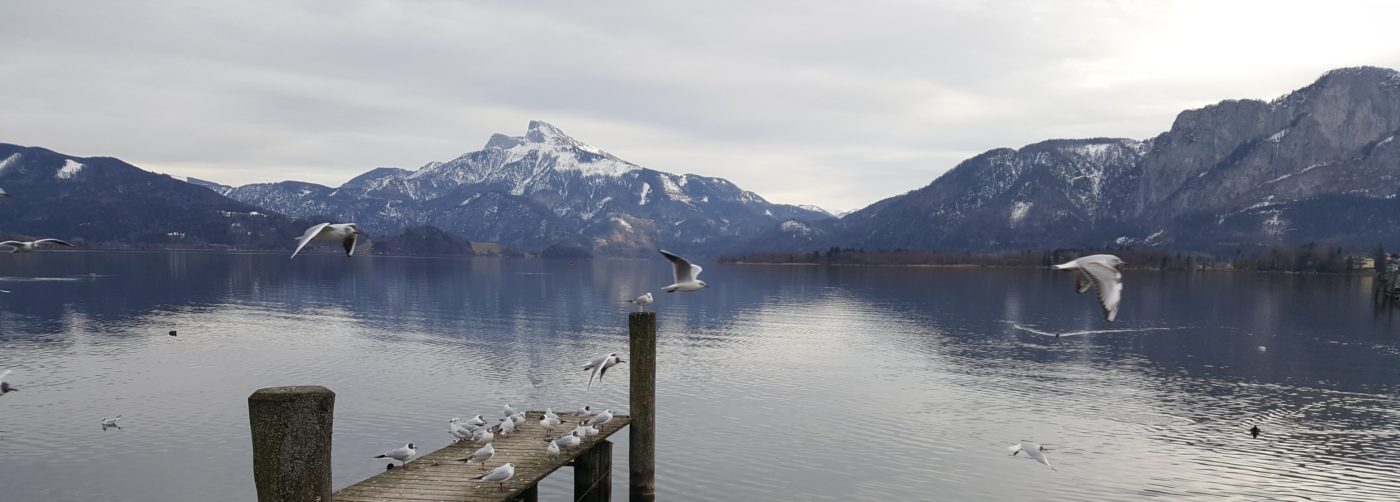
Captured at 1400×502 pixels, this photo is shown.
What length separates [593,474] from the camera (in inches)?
894

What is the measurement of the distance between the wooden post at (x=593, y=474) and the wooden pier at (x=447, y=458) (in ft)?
0.09

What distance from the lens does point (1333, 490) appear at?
29719mm

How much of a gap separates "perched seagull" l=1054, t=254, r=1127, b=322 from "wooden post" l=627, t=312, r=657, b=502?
37.2 feet

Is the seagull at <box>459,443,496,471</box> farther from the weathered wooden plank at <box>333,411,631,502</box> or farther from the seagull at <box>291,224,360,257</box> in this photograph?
the seagull at <box>291,224,360,257</box>

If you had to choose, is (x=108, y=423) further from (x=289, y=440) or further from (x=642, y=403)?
(x=289, y=440)

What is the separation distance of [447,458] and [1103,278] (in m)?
15.4

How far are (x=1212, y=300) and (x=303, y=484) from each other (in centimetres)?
15736

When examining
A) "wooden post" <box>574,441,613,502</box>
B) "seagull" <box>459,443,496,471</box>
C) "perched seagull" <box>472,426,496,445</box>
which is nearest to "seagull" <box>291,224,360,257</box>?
"seagull" <box>459,443,496,471</box>

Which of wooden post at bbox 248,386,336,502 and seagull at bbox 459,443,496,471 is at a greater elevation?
wooden post at bbox 248,386,336,502

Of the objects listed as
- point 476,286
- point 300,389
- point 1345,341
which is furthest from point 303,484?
point 476,286

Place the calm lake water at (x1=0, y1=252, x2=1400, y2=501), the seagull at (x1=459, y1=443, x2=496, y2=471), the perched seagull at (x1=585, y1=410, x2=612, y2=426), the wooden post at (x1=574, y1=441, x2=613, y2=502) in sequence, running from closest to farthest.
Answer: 1. the seagull at (x1=459, y1=443, x2=496, y2=471)
2. the wooden post at (x1=574, y1=441, x2=613, y2=502)
3. the perched seagull at (x1=585, y1=410, x2=612, y2=426)
4. the calm lake water at (x1=0, y1=252, x2=1400, y2=501)

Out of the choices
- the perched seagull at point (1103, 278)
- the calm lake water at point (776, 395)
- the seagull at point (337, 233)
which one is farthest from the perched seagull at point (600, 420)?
the perched seagull at point (1103, 278)

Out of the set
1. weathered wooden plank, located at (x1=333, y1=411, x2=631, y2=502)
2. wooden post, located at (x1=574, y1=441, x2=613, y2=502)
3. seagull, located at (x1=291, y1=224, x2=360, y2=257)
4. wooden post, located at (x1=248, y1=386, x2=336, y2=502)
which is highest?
seagull, located at (x1=291, y1=224, x2=360, y2=257)

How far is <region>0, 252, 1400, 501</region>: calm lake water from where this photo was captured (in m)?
30.0
